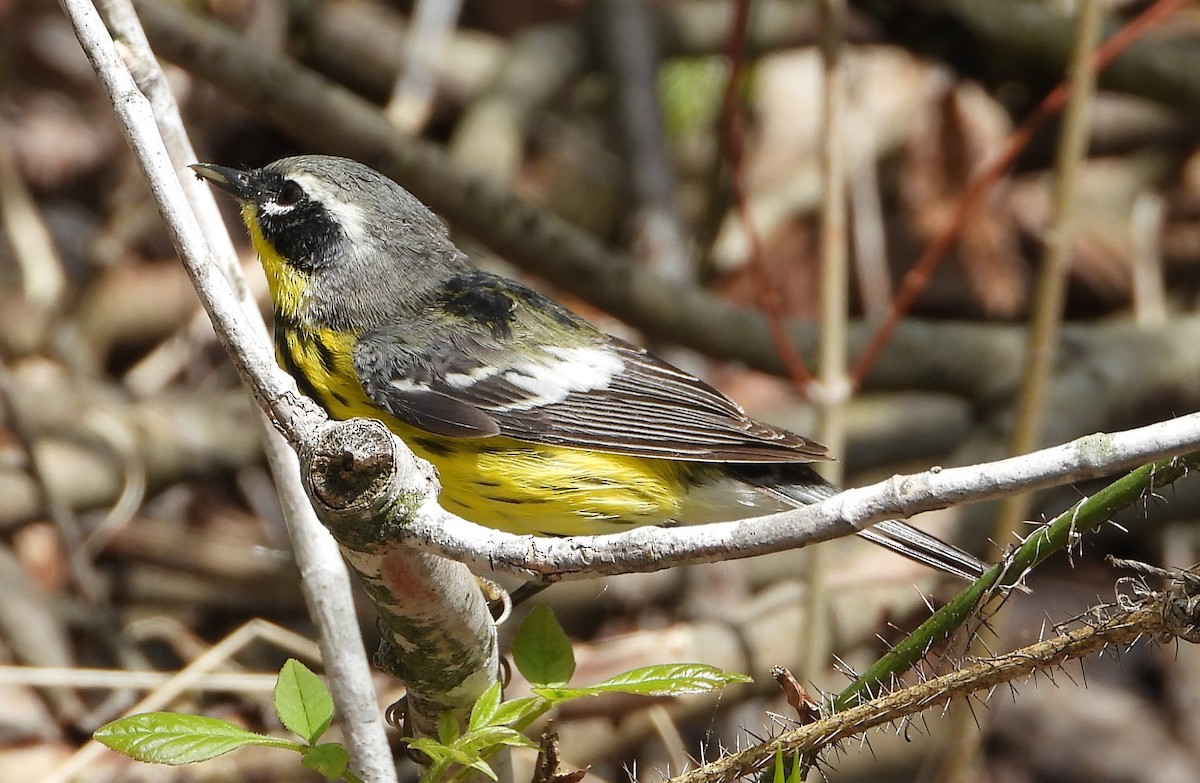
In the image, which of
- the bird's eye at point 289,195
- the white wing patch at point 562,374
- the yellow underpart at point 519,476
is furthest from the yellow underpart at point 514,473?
the bird's eye at point 289,195

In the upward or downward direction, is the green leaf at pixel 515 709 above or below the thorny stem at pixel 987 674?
below

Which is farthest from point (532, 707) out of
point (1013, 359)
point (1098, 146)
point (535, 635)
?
point (1098, 146)

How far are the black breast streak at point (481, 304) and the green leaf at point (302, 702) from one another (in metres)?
1.90

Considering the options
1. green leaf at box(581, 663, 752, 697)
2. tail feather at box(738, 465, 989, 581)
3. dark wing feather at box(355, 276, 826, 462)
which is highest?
green leaf at box(581, 663, 752, 697)

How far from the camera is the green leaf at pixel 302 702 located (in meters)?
1.93

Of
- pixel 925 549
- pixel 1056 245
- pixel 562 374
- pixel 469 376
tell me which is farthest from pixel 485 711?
pixel 1056 245

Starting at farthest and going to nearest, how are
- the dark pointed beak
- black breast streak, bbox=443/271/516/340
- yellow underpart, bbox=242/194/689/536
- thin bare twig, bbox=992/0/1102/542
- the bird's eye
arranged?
thin bare twig, bbox=992/0/1102/542, black breast streak, bbox=443/271/516/340, the bird's eye, the dark pointed beak, yellow underpart, bbox=242/194/689/536

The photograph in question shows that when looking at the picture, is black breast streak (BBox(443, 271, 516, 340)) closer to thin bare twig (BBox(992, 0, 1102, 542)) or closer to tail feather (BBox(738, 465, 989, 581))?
tail feather (BBox(738, 465, 989, 581))

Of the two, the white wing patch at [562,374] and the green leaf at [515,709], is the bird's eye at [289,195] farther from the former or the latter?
the green leaf at [515,709]

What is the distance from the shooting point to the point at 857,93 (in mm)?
7023

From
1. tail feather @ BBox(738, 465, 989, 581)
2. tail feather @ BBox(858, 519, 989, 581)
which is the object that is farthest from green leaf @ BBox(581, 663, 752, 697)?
tail feather @ BBox(858, 519, 989, 581)

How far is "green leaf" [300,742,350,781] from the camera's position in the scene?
186 cm

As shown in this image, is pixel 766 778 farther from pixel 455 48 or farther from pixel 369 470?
pixel 455 48

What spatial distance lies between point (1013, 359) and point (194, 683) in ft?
12.2
